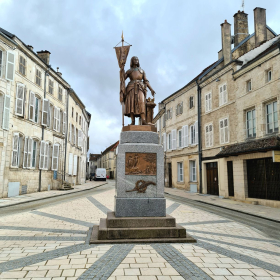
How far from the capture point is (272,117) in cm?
1312

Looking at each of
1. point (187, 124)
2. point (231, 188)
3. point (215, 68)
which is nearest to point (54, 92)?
point (187, 124)

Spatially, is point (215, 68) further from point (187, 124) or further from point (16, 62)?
point (16, 62)

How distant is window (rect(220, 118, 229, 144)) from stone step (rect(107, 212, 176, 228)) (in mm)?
12601

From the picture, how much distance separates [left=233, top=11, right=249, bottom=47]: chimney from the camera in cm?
1924

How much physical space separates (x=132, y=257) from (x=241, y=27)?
65.5ft

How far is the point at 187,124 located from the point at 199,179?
16.5ft

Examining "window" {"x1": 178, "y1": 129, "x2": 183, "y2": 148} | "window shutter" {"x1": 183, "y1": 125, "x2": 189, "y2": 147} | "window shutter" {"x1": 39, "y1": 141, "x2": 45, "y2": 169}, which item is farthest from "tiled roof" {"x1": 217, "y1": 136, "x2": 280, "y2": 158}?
"window shutter" {"x1": 39, "y1": 141, "x2": 45, "y2": 169}

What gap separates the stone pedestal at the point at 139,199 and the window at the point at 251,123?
33.4ft

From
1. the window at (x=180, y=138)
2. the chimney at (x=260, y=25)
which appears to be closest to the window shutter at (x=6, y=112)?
the window at (x=180, y=138)

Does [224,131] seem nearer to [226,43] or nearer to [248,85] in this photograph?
[248,85]

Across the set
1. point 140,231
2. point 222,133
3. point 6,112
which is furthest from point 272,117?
point 6,112

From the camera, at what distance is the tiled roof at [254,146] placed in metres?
11.9

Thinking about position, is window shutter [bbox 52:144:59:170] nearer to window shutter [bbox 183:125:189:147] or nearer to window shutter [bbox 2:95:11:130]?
window shutter [bbox 2:95:11:130]

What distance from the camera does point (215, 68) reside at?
771 inches
